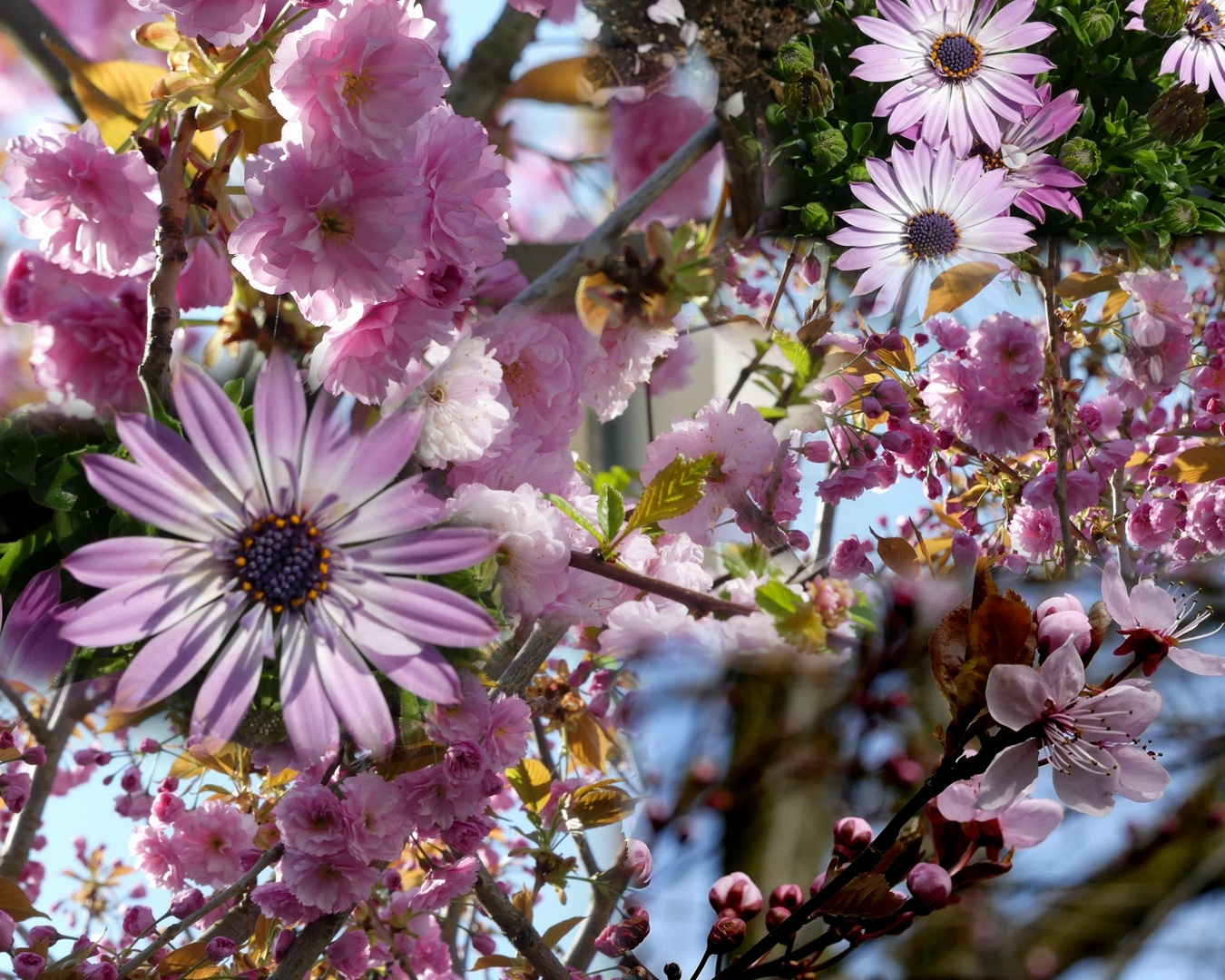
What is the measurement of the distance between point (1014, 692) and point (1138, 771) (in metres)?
0.06

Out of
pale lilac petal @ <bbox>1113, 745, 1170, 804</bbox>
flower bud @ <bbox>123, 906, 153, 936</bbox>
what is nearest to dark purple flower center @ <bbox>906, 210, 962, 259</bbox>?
pale lilac petal @ <bbox>1113, 745, 1170, 804</bbox>

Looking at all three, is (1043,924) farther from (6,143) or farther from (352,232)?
(6,143)

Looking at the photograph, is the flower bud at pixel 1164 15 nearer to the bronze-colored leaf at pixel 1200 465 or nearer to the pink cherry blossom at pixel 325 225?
the bronze-colored leaf at pixel 1200 465

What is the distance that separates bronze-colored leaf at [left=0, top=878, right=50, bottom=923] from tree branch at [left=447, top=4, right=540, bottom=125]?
1.19 ft

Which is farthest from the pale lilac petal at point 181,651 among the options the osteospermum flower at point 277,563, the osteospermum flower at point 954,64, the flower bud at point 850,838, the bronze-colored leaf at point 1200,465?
the bronze-colored leaf at point 1200,465

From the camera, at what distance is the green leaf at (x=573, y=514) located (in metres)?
0.38

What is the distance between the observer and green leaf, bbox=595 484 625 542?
0.37 metres

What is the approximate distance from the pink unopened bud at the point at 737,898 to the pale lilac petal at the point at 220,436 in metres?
0.21

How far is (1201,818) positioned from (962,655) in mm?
173

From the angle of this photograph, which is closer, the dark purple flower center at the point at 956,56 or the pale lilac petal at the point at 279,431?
the pale lilac petal at the point at 279,431

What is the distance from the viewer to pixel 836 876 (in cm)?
34

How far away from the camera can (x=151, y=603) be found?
1.05ft

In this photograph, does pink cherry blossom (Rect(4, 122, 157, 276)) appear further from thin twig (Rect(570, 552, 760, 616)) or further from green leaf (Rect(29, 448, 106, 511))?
thin twig (Rect(570, 552, 760, 616))

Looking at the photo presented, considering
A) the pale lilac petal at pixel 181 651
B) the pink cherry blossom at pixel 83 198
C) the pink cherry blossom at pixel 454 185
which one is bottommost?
the pale lilac petal at pixel 181 651
